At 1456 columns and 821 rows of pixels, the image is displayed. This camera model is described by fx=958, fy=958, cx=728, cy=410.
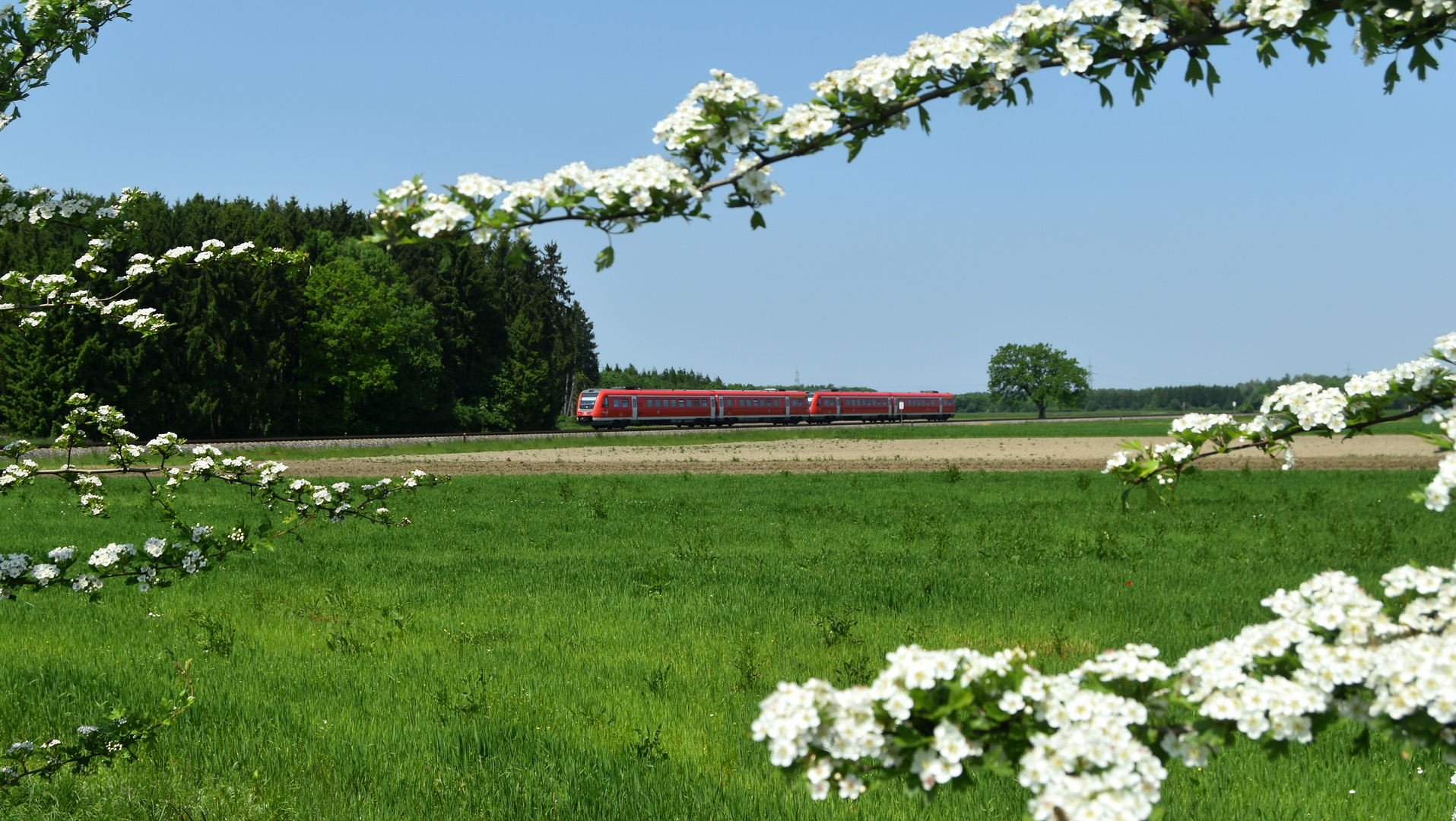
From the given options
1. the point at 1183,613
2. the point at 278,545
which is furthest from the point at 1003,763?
the point at 278,545

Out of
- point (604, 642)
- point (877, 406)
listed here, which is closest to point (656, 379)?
point (877, 406)

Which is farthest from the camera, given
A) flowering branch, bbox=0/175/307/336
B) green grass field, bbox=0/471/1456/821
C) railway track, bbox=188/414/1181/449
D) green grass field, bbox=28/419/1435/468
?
railway track, bbox=188/414/1181/449

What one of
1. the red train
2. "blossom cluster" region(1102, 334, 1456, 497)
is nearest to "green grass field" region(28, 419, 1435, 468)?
the red train

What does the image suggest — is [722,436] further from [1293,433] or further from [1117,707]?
[1117,707]

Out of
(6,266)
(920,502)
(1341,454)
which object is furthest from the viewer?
(6,266)

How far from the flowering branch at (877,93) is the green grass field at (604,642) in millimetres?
3728

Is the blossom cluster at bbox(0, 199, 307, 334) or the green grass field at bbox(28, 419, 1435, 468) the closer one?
the blossom cluster at bbox(0, 199, 307, 334)

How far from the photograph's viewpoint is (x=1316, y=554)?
1432cm

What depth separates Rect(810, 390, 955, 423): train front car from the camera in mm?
80938

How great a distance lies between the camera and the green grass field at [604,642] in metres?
5.77

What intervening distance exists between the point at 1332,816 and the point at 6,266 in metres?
55.6

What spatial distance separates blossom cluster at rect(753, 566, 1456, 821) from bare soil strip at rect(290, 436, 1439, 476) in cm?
2883

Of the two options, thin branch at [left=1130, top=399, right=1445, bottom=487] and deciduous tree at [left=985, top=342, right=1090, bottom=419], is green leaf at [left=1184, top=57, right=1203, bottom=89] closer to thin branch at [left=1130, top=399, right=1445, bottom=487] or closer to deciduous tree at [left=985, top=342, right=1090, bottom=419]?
thin branch at [left=1130, top=399, right=1445, bottom=487]

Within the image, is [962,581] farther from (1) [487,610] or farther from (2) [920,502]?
(2) [920,502]
